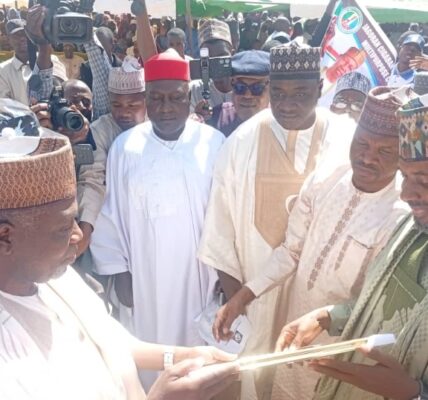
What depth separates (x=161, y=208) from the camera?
3078 mm

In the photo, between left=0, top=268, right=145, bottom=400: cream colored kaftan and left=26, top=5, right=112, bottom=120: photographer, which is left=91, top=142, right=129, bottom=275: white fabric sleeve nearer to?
left=26, top=5, right=112, bottom=120: photographer

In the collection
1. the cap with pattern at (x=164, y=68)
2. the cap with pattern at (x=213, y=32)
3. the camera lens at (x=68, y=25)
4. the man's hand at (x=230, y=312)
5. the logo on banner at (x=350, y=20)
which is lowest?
the man's hand at (x=230, y=312)

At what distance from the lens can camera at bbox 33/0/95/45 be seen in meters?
3.35

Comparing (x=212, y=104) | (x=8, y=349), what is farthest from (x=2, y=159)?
(x=212, y=104)

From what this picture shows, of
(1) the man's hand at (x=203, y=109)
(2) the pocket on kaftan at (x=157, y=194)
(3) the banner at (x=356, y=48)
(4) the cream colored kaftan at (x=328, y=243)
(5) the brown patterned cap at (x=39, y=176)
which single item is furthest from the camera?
(3) the banner at (x=356, y=48)

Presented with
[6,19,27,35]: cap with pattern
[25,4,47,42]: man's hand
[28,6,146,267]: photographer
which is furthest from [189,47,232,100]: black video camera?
[6,19,27,35]: cap with pattern

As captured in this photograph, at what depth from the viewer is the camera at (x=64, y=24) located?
3348 mm

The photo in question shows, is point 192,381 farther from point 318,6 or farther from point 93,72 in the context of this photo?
point 318,6

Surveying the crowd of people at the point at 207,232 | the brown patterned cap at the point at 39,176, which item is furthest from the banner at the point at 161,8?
the brown patterned cap at the point at 39,176

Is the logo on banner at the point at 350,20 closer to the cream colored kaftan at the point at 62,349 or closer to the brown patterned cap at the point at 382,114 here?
the brown patterned cap at the point at 382,114

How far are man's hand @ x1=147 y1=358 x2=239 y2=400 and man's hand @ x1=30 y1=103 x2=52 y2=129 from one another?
1.77 m

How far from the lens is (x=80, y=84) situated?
370 centimetres

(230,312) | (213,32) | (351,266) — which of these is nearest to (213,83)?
(213,32)

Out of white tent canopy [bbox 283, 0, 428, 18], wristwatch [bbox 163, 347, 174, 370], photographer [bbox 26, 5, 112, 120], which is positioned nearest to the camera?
wristwatch [bbox 163, 347, 174, 370]
